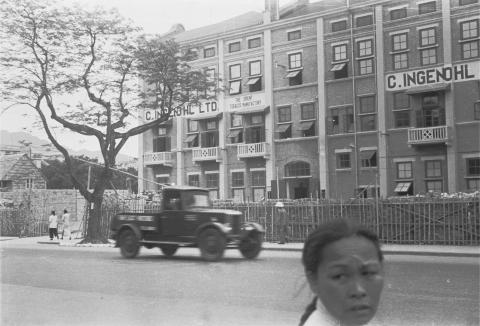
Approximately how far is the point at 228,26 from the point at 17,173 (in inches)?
83.1

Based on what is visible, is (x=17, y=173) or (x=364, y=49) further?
(x=364, y=49)

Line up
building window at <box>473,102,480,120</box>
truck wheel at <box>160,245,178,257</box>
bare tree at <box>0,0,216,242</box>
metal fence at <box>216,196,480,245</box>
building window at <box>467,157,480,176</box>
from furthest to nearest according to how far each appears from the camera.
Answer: building window at <box>473,102,480,120</box> < building window at <box>467,157,480,176</box> < metal fence at <box>216,196,480,245</box> < truck wheel at <box>160,245,178,257</box> < bare tree at <box>0,0,216,242</box>

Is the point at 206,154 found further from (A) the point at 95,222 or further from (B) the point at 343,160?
(B) the point at 343,160

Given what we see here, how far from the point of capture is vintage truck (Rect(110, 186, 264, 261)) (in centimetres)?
479

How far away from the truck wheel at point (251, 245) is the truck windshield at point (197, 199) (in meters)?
0.67

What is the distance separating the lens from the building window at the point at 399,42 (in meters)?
4.98

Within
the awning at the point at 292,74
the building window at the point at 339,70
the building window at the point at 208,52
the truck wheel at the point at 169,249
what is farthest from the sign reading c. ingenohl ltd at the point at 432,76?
the truck wheel at the point at 169,249

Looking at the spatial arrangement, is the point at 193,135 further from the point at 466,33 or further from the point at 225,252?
the point at 466,33

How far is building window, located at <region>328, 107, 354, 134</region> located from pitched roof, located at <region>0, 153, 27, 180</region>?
2.88 metres

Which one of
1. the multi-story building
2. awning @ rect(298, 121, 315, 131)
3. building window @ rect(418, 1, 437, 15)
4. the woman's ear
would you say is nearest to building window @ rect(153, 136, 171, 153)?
the multi-story building

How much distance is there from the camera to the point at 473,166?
9664 millimetres

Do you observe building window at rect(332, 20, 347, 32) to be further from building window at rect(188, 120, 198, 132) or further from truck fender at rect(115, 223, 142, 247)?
truck fender at rect(115, 223, 142, 247)

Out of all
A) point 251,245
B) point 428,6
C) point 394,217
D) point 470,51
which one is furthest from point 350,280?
point 394,217

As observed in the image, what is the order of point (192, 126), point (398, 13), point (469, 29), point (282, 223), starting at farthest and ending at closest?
point (282, 223) → point (469, 29) → point (398, 13) → point (192, 126)
